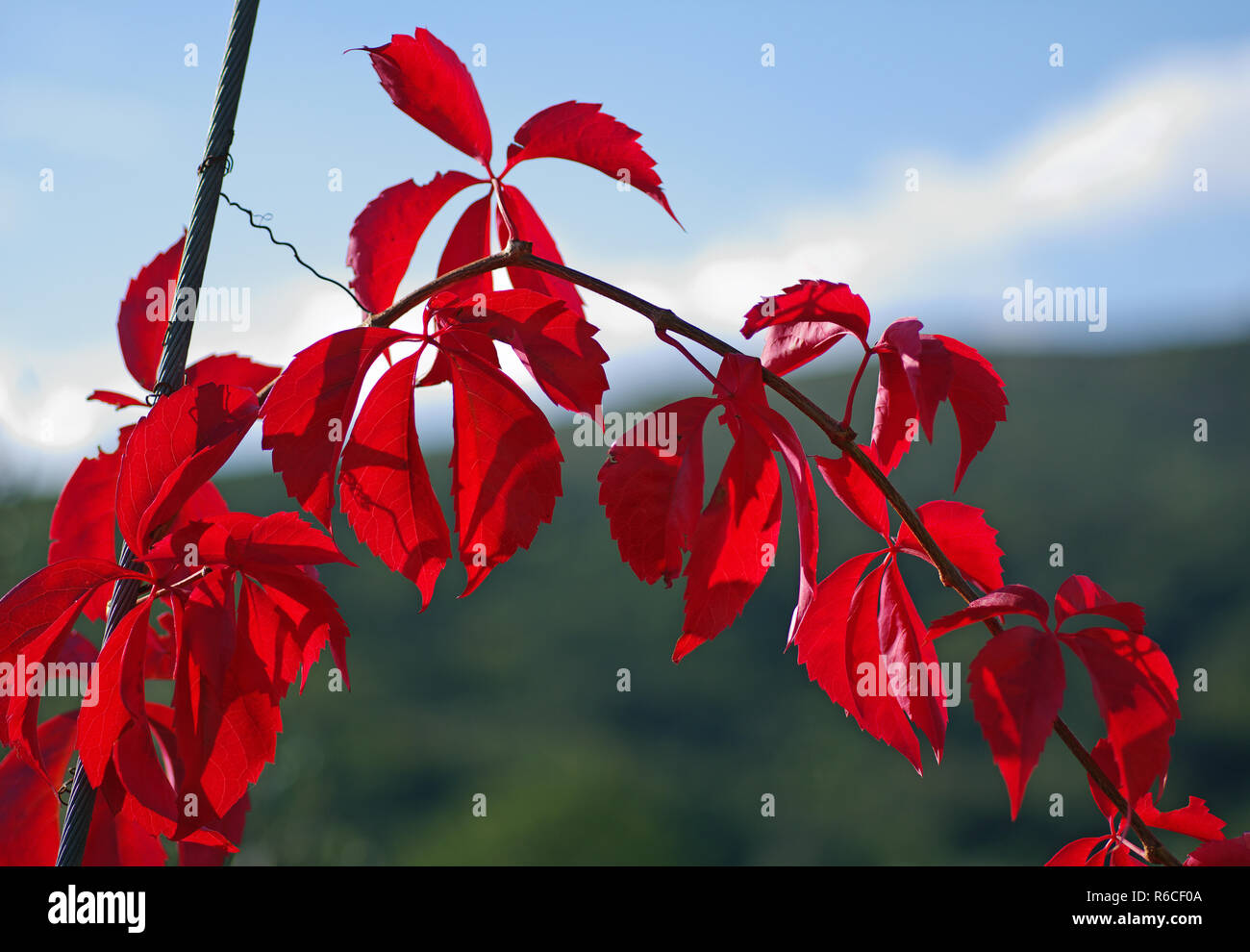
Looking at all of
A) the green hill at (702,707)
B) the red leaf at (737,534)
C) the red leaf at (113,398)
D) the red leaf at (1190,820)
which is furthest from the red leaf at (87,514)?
the green hill at (702,707)

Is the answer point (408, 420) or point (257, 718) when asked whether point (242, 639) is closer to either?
point (257, 718)

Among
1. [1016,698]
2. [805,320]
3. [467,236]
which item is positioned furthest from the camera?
[467,236]

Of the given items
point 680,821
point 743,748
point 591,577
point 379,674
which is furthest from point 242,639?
point 591,577

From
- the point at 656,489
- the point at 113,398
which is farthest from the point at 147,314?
the point at 656,489

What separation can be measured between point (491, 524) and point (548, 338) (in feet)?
0.42

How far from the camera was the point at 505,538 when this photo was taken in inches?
23.7

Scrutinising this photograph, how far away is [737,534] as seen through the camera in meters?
0.61

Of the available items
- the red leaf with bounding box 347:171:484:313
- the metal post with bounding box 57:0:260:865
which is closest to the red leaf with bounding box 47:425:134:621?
the metal post with bounding box 57:0:260:865

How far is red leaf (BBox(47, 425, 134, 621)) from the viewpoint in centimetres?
78

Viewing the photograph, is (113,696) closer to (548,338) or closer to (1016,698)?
(548,338)

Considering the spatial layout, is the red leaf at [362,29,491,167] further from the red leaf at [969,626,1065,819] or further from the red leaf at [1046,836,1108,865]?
the red leaf at [1046,836,1108,865]

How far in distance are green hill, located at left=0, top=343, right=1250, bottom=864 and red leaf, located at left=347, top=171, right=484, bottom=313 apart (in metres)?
3.73
